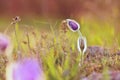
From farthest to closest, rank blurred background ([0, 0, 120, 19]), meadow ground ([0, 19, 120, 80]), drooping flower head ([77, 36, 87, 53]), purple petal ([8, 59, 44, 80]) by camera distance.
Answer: blurred background ([0, 0, 120, 19]) < drooping flower head ([77, 36, 87, 53]) < meadow ground ([0, 19, 120, 80]) < purple petal ([8, 59, 44, 80])

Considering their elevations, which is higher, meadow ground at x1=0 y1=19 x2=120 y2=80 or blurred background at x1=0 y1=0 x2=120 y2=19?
blurred background at x1=0 y1=0 x2=120 y2=19

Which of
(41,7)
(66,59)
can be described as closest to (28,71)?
(66,59)

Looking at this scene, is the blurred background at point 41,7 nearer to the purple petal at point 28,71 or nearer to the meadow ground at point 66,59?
the meadow ground at point 66,59

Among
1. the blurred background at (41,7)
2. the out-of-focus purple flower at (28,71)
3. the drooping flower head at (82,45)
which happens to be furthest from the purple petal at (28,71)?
the blurred background at (41,7)

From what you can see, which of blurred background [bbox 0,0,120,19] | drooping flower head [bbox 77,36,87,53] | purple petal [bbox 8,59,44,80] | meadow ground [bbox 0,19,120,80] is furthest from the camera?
blurred background [bbox 0,0,120,19]

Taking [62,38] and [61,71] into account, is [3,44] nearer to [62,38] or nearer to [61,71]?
[61,71]

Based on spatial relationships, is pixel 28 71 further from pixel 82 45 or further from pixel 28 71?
pixel 82 45

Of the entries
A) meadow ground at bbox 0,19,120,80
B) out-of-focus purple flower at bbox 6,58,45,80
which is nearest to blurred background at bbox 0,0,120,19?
meadow ground at bbox 0,19,120,80

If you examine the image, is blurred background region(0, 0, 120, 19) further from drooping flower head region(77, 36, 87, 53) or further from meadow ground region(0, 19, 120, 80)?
drooping flower head region(77, 36, 87, 53)

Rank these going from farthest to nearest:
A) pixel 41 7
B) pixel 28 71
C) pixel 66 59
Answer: pixel 41 7 < pixel 66 59 < pixel 28 71

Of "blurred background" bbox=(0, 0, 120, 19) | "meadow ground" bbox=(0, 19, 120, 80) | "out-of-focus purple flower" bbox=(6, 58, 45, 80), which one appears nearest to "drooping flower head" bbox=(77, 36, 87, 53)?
"meadow ground" bbox=(0, 19, 120, 80)

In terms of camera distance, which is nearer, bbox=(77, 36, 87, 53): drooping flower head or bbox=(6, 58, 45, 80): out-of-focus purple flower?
bbox=(6, 58, 45, 80): out-of-focus purple flower

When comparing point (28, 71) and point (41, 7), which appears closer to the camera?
point (28, 71)
